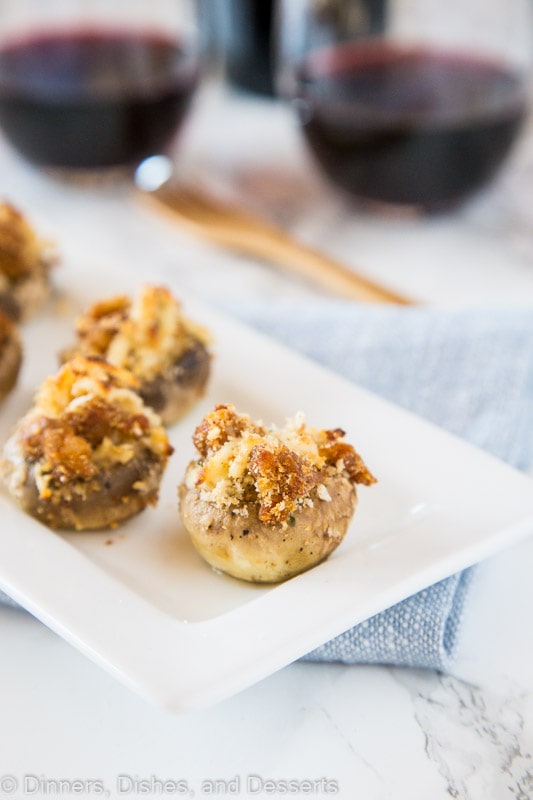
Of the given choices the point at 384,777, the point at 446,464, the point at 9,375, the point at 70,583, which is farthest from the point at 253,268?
the point at 384,777

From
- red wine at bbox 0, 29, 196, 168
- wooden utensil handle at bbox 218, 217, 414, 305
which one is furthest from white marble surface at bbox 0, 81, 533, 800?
red wine at bbox 0, 29, 196, 168

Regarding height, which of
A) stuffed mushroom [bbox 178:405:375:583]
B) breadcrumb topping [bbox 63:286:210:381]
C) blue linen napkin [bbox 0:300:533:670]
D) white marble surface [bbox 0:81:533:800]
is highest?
stuffed mushroom [bbox 178:405:375:583]

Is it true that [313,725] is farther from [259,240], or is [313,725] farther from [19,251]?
[259,240]

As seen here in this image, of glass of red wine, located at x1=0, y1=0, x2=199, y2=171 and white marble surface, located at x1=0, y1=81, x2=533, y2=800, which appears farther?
glass of red wine, located at x1=0, y1=0, x2=199, y2=171

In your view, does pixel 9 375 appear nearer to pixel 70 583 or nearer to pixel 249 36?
pixel 70 583

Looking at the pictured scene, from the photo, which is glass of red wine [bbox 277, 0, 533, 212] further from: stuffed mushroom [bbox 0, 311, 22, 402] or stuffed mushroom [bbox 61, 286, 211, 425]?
stuffed mushroom [bbox 0, 311, 22, 402]

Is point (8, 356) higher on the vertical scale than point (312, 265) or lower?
higher

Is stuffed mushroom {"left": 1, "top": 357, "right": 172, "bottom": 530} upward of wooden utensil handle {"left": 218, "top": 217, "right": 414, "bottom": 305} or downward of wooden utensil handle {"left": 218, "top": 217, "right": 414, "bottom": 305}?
upward

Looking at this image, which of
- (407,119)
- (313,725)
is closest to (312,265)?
(407,119)
